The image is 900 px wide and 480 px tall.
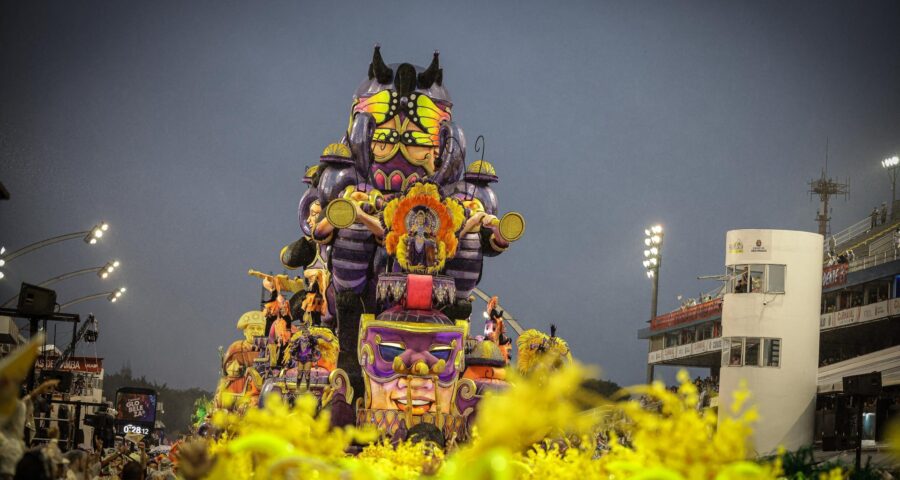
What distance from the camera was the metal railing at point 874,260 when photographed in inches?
1790

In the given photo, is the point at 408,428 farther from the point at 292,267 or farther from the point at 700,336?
the point at 700,336

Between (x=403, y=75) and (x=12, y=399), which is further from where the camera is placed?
(x=403, y=75)

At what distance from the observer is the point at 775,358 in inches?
1412

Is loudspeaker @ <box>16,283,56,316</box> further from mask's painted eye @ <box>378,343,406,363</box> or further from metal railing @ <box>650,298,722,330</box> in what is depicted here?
metal railing @ <box>650,298,722,330</box>

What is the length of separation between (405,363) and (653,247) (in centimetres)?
2310

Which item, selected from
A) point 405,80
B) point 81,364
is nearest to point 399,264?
point 405,80

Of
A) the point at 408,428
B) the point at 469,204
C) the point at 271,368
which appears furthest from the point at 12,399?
the point at 271,368

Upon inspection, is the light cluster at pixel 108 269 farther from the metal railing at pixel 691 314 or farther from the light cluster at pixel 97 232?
the metal railing at pixel 691 314

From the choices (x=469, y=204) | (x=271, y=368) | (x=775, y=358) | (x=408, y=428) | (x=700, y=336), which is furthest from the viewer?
(x=700, y=336)

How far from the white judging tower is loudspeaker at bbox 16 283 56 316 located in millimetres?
19701

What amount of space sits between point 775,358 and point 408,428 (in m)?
12.3

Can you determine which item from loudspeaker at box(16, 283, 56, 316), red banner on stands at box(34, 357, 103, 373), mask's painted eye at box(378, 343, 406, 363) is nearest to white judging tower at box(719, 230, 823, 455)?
mask's painted eye at box(378, 343, 406, 363)

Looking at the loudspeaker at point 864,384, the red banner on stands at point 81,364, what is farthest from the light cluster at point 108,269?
the loudspeaker at point 864,384

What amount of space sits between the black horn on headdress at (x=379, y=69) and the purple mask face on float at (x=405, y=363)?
6393 mm
